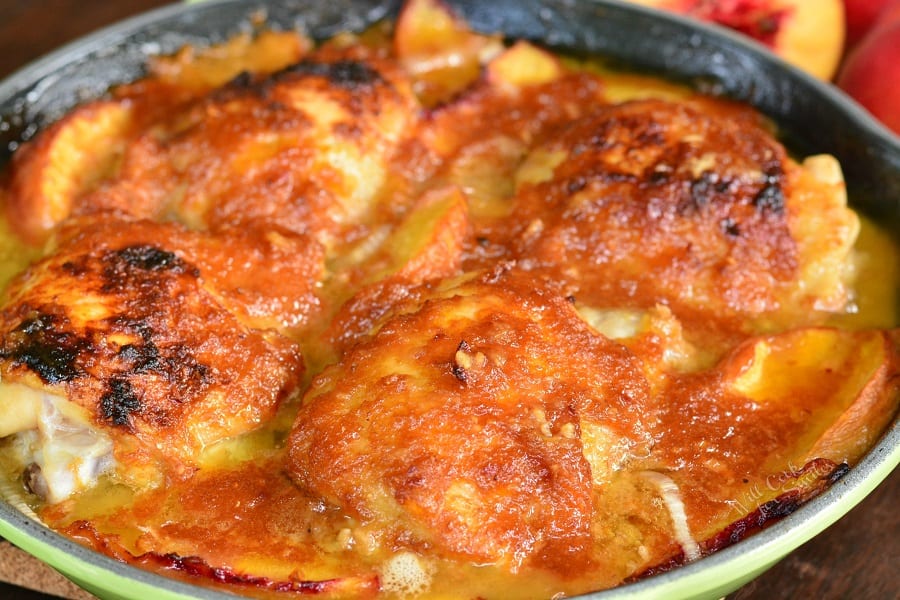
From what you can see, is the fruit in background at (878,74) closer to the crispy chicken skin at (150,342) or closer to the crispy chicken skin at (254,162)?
the crispy chicken skin at (254,162)

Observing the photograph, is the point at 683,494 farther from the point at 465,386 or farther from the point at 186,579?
the point at 186,579

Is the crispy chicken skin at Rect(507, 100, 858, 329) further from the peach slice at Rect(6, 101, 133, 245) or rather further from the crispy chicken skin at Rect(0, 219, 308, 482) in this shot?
the peach slice at Rect(6, 101, 133, 245)

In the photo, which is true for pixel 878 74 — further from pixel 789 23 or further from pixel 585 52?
pixel 585 52

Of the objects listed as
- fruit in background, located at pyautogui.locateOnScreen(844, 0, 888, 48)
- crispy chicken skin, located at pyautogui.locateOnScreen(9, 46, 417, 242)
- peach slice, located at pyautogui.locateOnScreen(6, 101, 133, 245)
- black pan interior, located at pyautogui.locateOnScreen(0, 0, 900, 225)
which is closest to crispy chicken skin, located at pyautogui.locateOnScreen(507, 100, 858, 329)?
black pan interior, located at pyautogui.locateOnScreen(0, 0, 900, 225)

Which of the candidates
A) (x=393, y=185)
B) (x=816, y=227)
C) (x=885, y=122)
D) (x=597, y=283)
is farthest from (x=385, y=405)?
(x=885, y=122)

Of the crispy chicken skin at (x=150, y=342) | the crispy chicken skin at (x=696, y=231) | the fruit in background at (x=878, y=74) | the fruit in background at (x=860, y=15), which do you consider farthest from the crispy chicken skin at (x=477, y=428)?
the fruit in background at (x=860, y=15)

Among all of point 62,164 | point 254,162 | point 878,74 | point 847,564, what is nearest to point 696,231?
point 847,564
